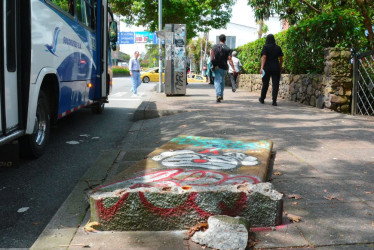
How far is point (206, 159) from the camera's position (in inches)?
160

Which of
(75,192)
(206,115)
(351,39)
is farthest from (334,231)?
(351,39)

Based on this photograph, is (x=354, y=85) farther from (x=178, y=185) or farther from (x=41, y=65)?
(x=178, y=185)

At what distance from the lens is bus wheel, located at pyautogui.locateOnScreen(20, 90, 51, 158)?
4977 millimetres

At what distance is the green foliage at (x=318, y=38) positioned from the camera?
989 cm

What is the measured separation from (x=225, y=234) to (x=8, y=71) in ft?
9.13

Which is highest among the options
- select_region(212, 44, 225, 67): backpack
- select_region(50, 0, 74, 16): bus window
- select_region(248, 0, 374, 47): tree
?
select_region(248, 0, 374, 47): tree

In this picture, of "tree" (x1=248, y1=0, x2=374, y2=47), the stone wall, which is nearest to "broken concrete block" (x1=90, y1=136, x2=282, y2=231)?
the stone wall

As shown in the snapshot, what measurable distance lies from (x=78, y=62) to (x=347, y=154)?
Result: 15.2ft

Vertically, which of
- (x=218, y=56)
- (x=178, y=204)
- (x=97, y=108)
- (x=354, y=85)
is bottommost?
(x=178, y=204)

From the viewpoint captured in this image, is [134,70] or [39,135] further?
[134,70]

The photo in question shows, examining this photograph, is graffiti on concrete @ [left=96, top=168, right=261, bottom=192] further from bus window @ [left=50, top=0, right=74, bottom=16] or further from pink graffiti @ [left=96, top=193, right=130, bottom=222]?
bus window @ [left=50, top=0, right=74, bottom=16]

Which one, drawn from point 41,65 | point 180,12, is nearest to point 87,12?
point 41,65

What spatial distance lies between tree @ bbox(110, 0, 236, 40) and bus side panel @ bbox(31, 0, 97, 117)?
16.9 metres

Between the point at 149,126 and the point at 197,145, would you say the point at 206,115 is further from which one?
the point at 197,145
